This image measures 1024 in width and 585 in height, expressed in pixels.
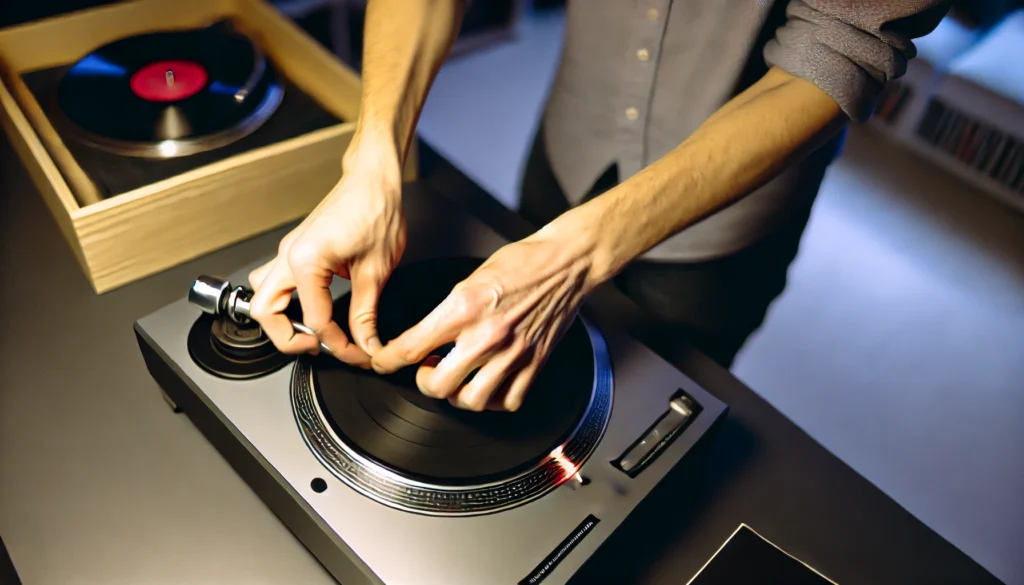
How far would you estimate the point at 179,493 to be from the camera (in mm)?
810

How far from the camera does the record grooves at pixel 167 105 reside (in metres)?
1.02

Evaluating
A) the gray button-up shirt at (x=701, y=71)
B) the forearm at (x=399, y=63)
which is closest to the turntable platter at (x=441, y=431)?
the forearm at (x=399, y=63)

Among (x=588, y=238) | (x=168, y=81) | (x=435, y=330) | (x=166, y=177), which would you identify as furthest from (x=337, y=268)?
(x=168, y=81)

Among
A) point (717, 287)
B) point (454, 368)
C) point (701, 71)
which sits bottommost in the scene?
point (454, 368)

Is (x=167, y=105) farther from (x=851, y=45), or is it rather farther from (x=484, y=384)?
(x=851, y=45)

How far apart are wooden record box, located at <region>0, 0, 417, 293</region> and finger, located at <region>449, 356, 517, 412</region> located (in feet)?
1.47

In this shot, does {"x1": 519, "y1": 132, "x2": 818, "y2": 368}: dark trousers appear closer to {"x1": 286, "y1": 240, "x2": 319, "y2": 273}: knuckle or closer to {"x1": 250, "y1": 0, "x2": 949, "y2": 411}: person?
{"x1": 250, "y1": 0, "x2": 949, "y2": 411}: person

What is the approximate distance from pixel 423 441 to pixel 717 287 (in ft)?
1.95

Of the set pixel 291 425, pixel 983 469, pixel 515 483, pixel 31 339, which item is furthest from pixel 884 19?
pixel 983 469

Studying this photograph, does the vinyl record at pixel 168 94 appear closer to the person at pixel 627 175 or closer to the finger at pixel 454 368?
the person at pixel 627 175

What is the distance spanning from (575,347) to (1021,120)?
8.53 ft

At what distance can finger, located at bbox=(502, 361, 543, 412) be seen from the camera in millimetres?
743

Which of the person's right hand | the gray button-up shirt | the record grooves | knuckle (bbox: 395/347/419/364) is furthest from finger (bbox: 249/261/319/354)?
the gray button-up shirt

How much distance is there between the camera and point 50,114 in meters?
1.06
